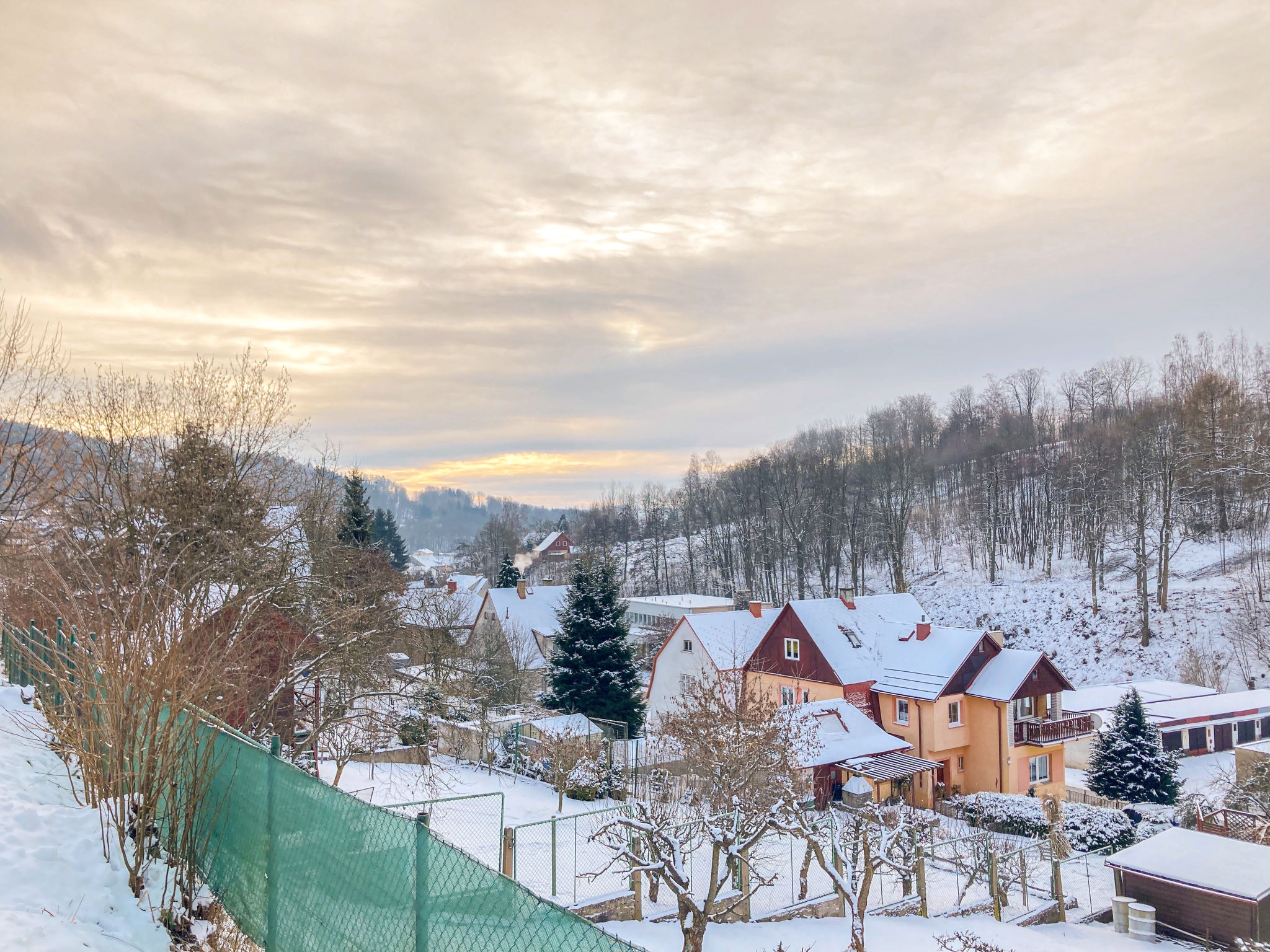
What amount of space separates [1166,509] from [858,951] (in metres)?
36.7

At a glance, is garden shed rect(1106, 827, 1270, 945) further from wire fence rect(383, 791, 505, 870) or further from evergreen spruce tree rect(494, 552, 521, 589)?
evergreen spruce tree rect(494, 552, 521, 589)

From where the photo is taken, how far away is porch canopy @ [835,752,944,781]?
22.0 metres

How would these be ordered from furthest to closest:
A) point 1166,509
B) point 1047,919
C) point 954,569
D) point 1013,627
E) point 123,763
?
point 954,569
point 1013,627
point 1166,509
point 1047,919
point 123,763

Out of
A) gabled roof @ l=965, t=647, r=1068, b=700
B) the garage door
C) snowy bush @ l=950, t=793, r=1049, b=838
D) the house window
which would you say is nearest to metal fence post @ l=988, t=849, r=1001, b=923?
snowy bush @ l=950, t=793, r=1049, b=838

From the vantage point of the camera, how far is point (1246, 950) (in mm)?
9812

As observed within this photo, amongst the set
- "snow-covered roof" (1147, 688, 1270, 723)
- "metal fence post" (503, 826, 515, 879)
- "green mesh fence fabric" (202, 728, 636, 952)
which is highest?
"green mesh fence fabric" (202, 728, 636, 952)

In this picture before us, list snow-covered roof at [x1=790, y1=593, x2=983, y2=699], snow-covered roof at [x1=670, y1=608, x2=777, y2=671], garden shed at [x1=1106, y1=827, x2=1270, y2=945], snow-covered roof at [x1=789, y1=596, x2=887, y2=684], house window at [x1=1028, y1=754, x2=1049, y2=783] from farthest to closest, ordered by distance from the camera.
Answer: snow-covered roof at [x1=670, y1=608, x2=777, y2=671] < snow-covered roof at [x1=789, y1=596, x2=887, y2=684] < snow-covered roof at [x1=790, y1=593, x2=983, y2=699] < house window at [x1=1028, y1=754, x2=1049, y2=783] < garden shed at [x1=1106, y1=827, x2=1270, y2=945]

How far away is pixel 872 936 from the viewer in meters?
11.4

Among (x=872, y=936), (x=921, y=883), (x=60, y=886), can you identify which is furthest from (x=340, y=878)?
(x=921, y=883)

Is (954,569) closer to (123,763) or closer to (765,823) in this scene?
(765,823)

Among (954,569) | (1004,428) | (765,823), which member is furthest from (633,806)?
(1004,428)

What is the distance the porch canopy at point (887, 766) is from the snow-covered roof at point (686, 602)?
2347 centimetres

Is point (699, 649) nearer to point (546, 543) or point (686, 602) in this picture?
point (686, 602)

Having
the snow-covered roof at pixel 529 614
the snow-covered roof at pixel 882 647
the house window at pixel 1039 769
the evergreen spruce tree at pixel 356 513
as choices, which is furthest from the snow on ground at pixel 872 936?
the snow-covered roof at pixel 529 614
